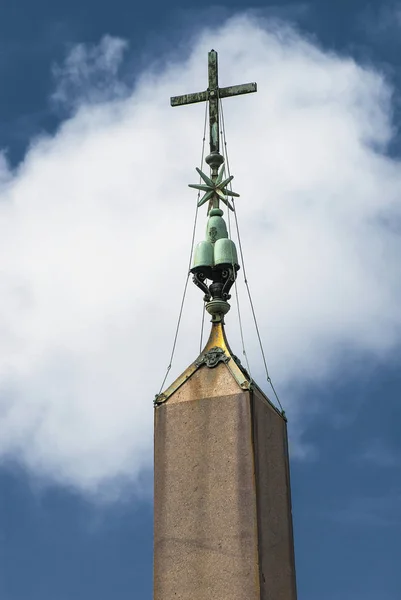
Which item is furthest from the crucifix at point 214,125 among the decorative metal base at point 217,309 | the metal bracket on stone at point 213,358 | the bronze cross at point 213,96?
the metal bracket on stone at point 213,358

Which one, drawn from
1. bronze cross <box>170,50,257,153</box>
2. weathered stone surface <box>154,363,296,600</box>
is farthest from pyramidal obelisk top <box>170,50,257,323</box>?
weathered stone surface <box>154,363,296,600</box>

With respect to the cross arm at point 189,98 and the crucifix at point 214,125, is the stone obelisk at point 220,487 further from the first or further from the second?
the cross arm at point 189,98

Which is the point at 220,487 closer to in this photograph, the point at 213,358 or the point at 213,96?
the point at 213,358

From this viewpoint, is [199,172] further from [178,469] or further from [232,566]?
[232,566]

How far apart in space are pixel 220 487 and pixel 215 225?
526 centimetres

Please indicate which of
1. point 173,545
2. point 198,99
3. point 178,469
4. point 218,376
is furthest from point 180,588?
point 198,99

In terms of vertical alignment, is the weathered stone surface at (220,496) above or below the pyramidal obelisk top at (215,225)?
below

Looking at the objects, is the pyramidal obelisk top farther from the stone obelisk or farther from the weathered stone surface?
the weathered stone surface

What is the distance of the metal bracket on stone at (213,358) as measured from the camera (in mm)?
21031

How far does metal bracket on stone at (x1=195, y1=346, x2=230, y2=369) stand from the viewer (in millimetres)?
21031

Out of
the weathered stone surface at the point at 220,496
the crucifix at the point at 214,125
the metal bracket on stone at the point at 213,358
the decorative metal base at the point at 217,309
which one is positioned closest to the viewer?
the weathered stone surface at the point at 220,496

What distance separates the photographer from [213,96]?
2356 centimetres

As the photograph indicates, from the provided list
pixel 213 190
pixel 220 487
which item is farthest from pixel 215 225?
pixel 220 487

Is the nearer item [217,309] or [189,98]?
[217,309]
